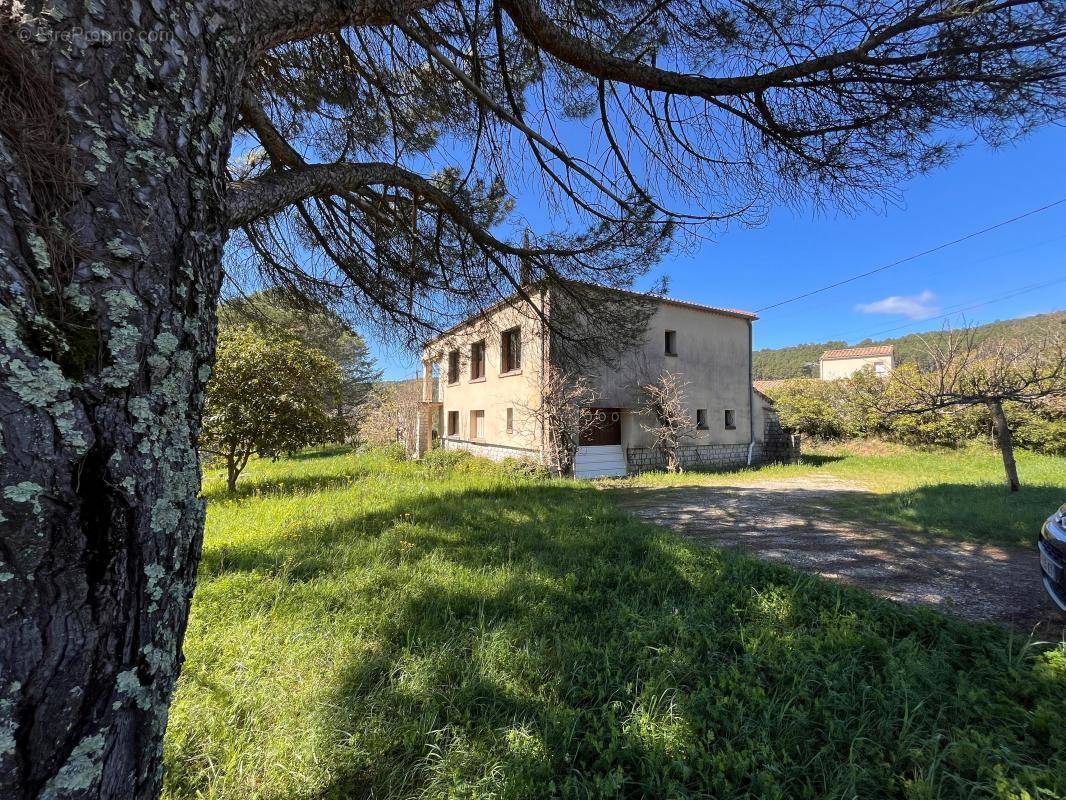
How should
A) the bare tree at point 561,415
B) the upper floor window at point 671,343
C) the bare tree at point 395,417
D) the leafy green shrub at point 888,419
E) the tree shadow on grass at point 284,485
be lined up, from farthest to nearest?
the bare tree at point 395,417
the upper floor window at point 671,343
the leafy green shrub at point 888,419
the bare tree at point 561,415
the tree shadow on grass at point 284,485

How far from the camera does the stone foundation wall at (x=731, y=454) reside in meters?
11.9

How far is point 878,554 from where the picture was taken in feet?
14.5

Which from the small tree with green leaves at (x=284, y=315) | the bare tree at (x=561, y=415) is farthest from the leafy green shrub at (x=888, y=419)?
the small tree with green leaves at (x=284, y=315)

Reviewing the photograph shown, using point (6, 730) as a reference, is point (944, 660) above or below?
below

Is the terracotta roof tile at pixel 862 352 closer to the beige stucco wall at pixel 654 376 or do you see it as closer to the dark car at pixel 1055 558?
the beige stucco wall at pixel 654 376

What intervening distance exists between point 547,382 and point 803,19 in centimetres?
810

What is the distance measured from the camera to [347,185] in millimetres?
2295

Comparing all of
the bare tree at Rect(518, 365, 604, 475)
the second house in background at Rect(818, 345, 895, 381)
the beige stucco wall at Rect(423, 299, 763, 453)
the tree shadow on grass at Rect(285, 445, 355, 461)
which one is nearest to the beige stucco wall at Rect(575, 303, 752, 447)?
the beige stucco wall at Rect(423, 299, 763, 453)

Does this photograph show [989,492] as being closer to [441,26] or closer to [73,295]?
[441,26]

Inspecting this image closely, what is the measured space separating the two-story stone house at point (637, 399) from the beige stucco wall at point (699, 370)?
31 millimetres

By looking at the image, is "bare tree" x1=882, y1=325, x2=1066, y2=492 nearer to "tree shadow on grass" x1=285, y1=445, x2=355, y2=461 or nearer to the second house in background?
"tree shadow on grass" x1=285, y1=445, x2=355, y2=461

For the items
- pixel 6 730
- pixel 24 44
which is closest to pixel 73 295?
pixel 24 44

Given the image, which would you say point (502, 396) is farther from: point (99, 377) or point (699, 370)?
point (99, 377)

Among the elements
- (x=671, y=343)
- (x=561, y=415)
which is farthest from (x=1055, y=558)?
(x=671, y=343)
